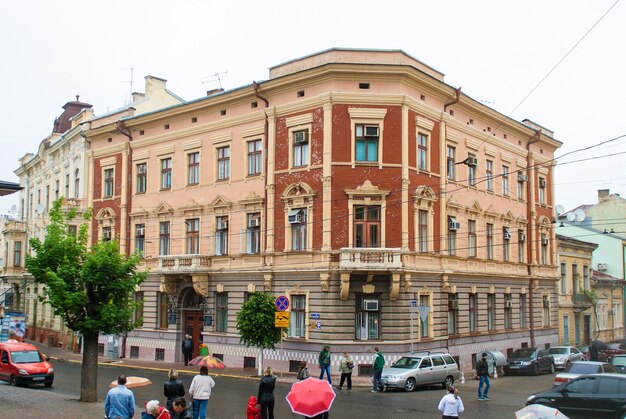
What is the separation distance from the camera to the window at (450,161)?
36469 mm

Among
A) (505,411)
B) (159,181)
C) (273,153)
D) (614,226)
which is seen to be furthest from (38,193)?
(614,226)

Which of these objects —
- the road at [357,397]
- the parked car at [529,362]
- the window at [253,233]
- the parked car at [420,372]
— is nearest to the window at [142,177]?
the window at [253,233]

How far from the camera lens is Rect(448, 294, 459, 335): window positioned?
119 ft

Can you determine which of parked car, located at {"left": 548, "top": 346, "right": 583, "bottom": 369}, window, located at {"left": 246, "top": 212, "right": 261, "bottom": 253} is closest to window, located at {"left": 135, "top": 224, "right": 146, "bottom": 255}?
window, located at {"left": 246, "top": 212, "right": 261, "bottom": 253}

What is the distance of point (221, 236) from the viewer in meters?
37.6

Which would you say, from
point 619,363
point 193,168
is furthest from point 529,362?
point 193,168

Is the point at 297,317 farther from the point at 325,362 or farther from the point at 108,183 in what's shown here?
the point at 108,183

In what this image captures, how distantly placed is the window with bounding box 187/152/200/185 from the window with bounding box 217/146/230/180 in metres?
1.68

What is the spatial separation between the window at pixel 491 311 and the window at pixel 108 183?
23848 mm

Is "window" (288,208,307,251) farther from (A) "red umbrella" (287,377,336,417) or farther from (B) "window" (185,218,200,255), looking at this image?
(A) "red umbrella" (287,377,336,417)

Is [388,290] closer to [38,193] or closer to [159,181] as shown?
[159,181]

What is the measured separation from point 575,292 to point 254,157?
29.8 m

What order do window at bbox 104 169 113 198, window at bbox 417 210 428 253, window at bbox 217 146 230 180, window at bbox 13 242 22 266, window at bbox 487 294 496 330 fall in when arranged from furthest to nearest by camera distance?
window at bbox 13 242 22 266
window at bbox 104 169 113 198
window at bbox 487 294 496 330
window at bbox 217 146 230 180
window at bbox 417 210 428 253

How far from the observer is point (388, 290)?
3161cm
